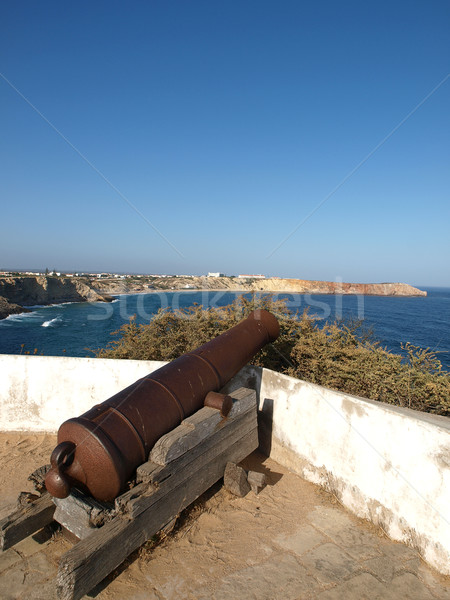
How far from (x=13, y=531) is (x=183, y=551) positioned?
1259mm

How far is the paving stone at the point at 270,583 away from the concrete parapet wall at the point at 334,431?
944mm

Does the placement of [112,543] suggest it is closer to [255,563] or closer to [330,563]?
[255,563]

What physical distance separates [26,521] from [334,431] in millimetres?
2749

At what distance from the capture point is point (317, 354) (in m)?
5.75

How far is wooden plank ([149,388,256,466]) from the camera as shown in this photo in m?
2.66

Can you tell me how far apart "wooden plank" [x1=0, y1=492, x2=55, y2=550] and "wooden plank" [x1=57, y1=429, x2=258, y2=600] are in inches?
25.3

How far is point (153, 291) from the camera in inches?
3071

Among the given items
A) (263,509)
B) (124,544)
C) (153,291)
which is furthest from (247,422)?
(153,291)

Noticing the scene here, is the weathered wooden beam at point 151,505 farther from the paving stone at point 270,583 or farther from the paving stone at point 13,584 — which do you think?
the paving stone at point 270,583

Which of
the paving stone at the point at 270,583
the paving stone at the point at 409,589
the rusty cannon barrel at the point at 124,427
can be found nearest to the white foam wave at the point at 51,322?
the rusty cannon barrel at the point at 124,427

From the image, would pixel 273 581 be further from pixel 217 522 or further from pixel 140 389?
pixel 140 389

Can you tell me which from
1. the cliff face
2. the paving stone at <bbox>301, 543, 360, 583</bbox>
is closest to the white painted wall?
the paving stone at <bbox>301, 543, 360, 583</bbox>

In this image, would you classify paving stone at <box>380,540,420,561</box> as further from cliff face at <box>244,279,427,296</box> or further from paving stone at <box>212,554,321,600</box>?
cliff face at <box>244,279,427,296</box>

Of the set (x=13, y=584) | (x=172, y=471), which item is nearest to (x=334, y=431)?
(x=172, y=471)
